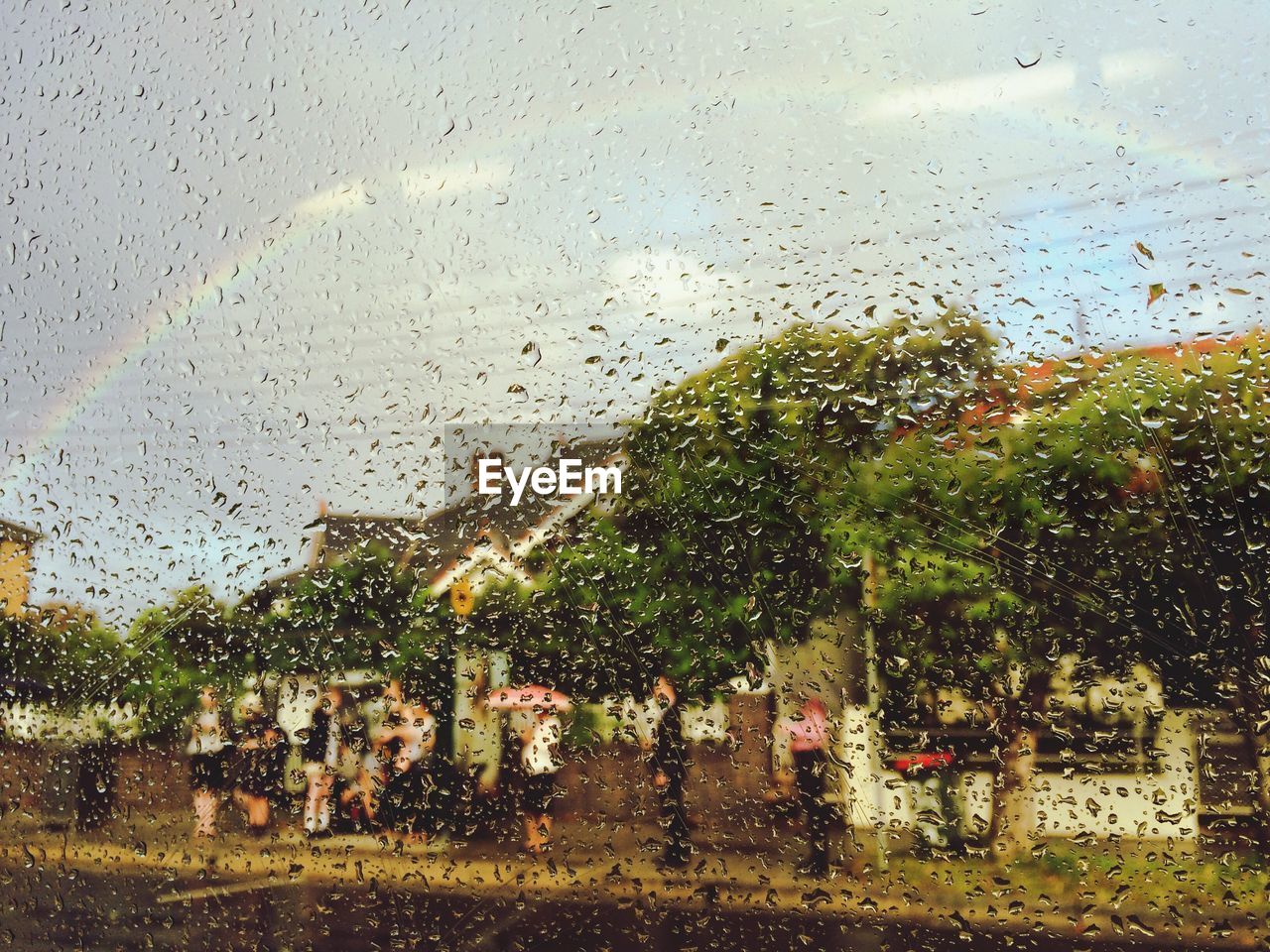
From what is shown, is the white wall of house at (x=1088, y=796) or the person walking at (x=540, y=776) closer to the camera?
the white wall of house at (x=1088, y=796)

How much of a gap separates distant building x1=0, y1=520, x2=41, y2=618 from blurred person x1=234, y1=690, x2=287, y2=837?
0.43 metres

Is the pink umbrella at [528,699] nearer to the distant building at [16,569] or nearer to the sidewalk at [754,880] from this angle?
the sidewalk at [754,880]

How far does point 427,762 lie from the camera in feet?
3.24

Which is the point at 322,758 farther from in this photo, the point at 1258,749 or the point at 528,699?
the point at 1258,749

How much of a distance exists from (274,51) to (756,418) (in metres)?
0.80

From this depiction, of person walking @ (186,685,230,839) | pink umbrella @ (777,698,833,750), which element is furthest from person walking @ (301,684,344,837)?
pink umbrella @ (777,698,833,750)

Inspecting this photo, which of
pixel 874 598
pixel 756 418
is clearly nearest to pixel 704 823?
pixel 874 598

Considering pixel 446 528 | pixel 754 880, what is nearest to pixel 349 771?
pixel 446 528

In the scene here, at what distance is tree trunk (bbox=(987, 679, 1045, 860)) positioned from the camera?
0.78 meters

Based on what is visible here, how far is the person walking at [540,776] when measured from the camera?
93 cm

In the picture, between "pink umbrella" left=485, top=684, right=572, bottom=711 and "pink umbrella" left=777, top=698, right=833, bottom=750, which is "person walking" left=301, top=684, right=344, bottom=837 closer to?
"pink umbrella" left=485, top=684, right=572, bottom=711

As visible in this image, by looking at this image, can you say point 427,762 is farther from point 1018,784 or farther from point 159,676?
point 1018,784

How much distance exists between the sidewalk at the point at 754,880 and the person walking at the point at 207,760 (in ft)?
0.12

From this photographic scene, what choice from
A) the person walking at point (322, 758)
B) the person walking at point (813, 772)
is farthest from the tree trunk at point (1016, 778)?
the person walking at point (322, 758)
